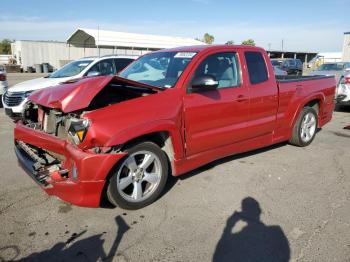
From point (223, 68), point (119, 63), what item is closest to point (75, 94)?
point (223, 68)

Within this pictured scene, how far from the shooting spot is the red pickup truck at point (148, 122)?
10.6 ft

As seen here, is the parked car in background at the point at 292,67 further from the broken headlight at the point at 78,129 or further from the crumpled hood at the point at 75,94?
the broken headlight at the point at 78,129

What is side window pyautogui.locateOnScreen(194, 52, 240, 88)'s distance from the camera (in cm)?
425

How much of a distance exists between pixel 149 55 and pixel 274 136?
93.9 inches

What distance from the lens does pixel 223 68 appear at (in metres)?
4.46

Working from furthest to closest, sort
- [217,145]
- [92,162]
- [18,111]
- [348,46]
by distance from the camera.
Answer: [348,46]
[18,111]
[217,145]
[92,162]

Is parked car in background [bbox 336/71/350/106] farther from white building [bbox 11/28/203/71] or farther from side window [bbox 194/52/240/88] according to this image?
white building [bbox 11/28/203/71]

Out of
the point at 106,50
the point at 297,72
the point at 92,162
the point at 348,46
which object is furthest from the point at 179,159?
the point at 348,46

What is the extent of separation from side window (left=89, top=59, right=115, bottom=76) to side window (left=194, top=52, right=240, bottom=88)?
5.20 m

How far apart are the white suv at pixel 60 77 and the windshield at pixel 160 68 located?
11.1 ft

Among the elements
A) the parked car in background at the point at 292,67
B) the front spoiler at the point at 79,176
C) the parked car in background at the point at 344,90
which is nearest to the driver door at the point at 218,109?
the front spoiler at the point at 79,176

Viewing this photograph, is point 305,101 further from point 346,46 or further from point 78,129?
point 346,46

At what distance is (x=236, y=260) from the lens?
2.77 metres

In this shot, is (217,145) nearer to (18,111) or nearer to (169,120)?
(169,120)
